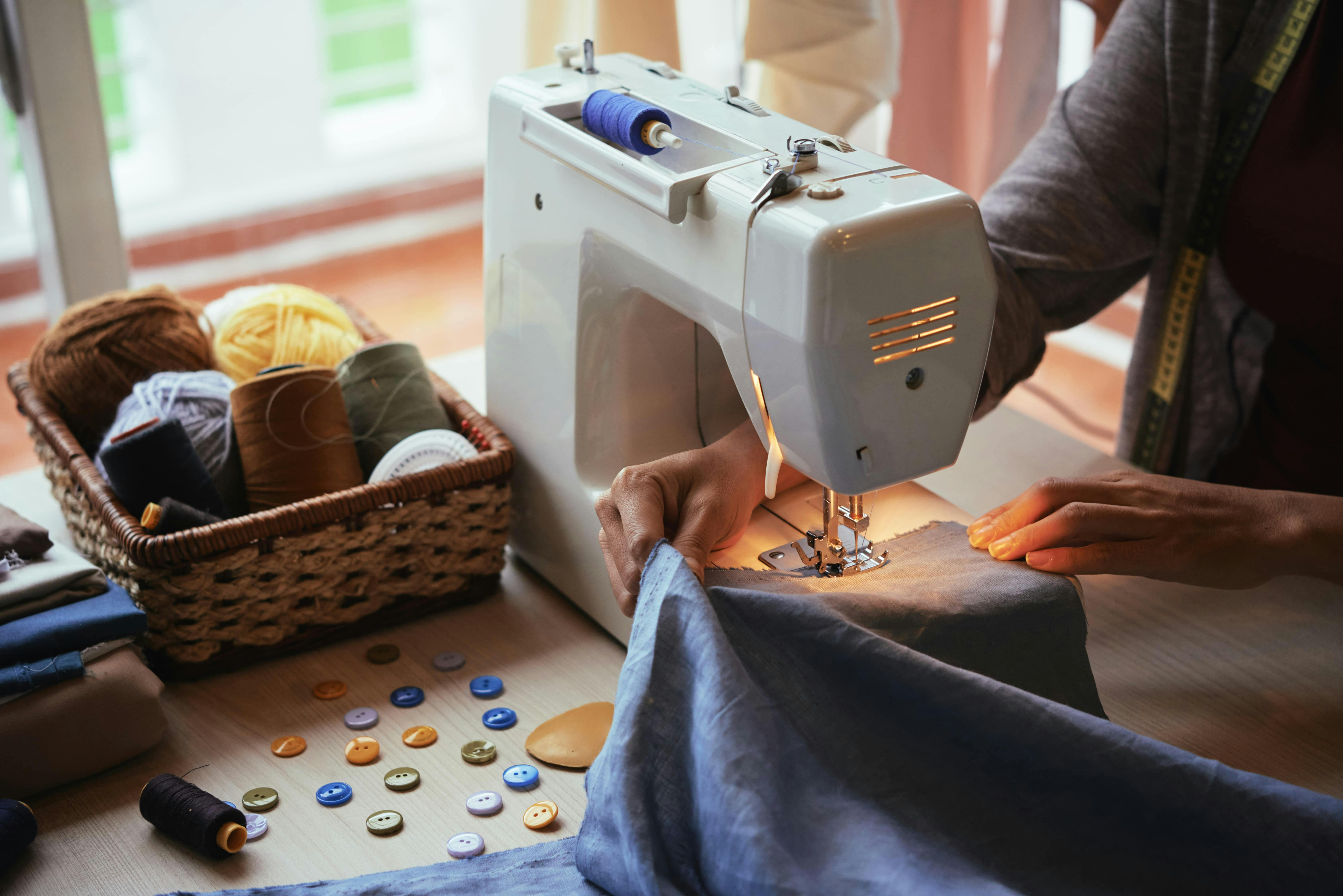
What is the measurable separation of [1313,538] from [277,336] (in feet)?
3.26

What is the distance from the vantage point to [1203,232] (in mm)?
1264

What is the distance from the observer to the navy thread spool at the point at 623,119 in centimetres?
88

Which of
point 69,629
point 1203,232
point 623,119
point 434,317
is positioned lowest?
point 434,317

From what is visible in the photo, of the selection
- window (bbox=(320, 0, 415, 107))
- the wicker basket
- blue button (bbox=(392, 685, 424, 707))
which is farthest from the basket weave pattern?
window (bbox=(320, 0, 415, 107))

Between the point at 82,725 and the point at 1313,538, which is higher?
the point at 1313,538

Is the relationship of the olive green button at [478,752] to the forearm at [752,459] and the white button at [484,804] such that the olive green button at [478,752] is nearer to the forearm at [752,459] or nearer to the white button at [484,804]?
the white button at [484,804]

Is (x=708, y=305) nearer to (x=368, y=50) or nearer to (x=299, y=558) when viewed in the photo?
(x=299, y=558)

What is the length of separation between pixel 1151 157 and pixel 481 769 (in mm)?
900

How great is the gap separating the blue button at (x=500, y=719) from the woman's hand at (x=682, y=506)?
5.3 inches

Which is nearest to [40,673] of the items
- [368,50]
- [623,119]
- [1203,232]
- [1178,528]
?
[623,119]

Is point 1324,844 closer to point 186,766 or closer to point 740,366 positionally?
point 740,366

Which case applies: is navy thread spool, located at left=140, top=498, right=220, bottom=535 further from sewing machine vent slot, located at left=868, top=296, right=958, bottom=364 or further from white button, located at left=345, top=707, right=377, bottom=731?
sewing machine vent slot, located at left=868, top=296, right=958, bottom=364

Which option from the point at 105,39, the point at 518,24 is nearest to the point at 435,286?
the point at 518,24

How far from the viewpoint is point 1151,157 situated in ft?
4.04
